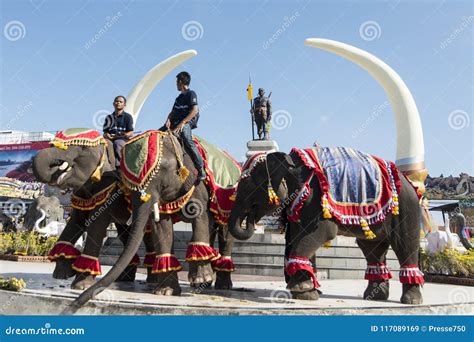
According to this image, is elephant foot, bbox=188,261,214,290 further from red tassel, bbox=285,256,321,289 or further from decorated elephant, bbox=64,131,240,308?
red tassel, bbox=285,256,321,289

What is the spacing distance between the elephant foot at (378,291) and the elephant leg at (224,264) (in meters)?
2.18

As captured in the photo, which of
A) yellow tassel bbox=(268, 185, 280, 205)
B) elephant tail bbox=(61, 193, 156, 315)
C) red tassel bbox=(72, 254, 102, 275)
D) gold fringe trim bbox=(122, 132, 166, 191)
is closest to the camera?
elephant tail bbox=(61, 193, 156, 315)

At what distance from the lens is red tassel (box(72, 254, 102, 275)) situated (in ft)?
23.5

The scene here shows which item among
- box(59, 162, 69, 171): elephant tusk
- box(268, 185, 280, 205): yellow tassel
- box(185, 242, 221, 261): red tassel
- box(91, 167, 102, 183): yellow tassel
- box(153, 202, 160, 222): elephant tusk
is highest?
box(59, 162, 69, 171): elephant tusk

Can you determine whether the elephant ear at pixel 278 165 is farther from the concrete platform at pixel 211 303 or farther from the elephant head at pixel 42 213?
the elephant head at pixel 42 213

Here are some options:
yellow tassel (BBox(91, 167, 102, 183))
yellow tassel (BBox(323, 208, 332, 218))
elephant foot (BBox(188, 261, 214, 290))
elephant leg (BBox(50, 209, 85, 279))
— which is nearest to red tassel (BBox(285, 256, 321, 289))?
yellow tassel (BBox(323, 208, 332, 218))

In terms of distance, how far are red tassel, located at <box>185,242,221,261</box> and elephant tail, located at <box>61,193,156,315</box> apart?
0.92m

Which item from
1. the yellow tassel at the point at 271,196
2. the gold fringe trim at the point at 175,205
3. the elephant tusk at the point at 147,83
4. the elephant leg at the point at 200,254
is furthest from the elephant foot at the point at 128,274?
the elephant tusk at the point at 147,83

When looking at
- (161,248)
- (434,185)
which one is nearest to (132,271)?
(161,248)

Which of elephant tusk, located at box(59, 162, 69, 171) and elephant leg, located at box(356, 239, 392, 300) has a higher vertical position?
elephant tusk, located at box(59, 162, 69, 171)

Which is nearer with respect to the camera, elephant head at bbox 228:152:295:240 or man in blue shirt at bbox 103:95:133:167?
elephant head at bbox 228:152:295:240

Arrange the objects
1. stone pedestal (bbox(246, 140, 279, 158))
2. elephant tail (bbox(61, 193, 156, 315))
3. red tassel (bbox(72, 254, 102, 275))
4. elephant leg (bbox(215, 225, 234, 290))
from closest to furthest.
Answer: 1. elephant tail (bbox(61, 193, 156, 315))
2. red tassel (bbox(72, 254, 102, 275))
3. elephant leg (bbox(215, 225, 234, 290))
4. stone pedestal (bbox(246, 140, 279, 158))

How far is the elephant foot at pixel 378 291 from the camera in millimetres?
7367

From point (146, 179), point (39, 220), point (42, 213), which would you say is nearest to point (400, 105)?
point (42, 213)
